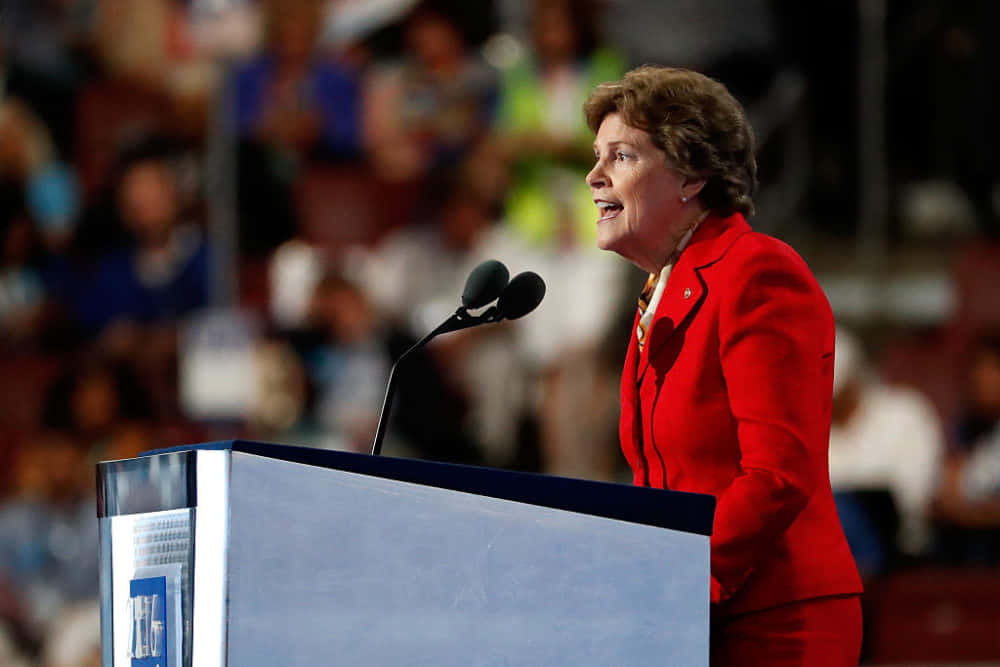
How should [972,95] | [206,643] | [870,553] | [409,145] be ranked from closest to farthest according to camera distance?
[206,643], [870,553], [972,95], [409,145]

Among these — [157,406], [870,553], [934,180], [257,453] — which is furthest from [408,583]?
[934,180]

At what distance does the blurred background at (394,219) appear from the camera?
6.62 meters

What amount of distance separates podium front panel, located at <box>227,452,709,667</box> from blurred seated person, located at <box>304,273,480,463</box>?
471 centimetres

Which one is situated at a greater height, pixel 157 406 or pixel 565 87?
pixel 565 87

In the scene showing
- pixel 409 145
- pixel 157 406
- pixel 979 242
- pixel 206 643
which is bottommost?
pixel 206 643

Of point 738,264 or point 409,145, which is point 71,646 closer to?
point 409,145

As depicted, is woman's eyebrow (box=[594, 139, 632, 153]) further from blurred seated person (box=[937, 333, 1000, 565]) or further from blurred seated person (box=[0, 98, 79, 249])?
blurred seated person (box=[0, 98, 79, 249])

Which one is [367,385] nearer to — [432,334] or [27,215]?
[27,215]

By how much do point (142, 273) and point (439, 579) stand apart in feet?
18.2

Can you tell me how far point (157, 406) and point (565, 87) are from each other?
7.49 feet

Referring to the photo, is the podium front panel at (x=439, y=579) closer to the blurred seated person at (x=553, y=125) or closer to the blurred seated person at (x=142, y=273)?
the blurred seated person at (x=553, y=125)

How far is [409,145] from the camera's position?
723 cm

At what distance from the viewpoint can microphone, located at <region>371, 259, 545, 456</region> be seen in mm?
1984

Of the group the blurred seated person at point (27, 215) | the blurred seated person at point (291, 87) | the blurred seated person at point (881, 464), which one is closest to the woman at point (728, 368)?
the blurred seated person at point (881, 464)
